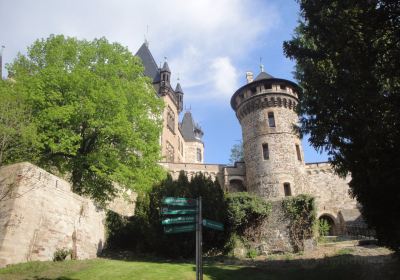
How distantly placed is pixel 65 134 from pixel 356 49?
38.9 feet

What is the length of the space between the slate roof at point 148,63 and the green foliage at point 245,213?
2560 centimetres

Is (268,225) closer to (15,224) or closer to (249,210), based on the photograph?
(249,210)

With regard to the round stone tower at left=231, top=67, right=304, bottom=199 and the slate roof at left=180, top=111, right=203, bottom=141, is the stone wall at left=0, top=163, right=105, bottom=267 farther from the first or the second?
the slate roof at left=180, top=111, right=203, bottom=141

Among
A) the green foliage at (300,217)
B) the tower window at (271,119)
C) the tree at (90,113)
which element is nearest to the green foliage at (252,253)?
the green foliage at (300,217)

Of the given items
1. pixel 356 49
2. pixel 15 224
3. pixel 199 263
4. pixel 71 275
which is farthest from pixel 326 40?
pixel 15 224

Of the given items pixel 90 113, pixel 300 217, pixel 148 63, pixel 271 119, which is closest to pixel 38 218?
pixel 90 113

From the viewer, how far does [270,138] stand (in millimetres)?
29328

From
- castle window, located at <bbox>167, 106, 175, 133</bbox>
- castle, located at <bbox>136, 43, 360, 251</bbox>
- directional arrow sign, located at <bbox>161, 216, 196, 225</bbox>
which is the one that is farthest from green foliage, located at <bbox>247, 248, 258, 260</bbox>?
castle window, located at <bbox>167, 106, 175, 133</bbox>

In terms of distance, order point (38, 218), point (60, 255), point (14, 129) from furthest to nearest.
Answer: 1. point (60, 255)
2. point (38, 218)
3. point (14, 129)

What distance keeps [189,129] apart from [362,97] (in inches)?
1785

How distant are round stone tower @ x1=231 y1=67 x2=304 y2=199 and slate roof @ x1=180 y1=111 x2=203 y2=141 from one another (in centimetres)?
2061

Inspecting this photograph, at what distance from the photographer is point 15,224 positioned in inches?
452

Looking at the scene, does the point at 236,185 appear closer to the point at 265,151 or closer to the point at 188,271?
the point at 265,151

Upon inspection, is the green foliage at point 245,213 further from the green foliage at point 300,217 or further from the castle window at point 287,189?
the castle window at point 287,189
